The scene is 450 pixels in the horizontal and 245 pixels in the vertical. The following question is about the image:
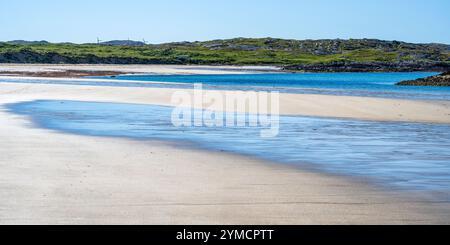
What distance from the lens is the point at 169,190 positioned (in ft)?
33.8

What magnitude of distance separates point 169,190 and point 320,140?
7.41 m

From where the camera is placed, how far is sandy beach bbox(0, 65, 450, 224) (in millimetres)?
8680

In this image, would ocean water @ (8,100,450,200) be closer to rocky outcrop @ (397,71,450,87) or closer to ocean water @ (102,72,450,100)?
ocean water @ (102,72,450,100)

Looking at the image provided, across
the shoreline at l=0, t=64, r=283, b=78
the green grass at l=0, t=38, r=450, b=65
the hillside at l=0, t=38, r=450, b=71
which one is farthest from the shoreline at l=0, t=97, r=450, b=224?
the green grass at l=0, t=38, r=450, b=65

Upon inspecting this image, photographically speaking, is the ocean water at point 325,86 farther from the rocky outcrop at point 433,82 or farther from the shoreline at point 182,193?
the shoreline at point 182,193

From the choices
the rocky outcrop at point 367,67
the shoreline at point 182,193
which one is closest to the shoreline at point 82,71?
the rocky outcrop at point 367,67

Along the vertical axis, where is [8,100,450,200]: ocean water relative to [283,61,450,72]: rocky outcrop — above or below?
above

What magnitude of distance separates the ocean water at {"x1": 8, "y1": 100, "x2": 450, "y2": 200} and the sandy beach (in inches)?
35.3

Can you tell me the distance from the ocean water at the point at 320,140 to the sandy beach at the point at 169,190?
90cm

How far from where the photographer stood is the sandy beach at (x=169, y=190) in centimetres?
868

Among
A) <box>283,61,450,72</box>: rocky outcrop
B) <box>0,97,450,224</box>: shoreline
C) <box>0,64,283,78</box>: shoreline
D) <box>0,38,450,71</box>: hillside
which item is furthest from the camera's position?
<box>0,38,450,71</box>: hillside

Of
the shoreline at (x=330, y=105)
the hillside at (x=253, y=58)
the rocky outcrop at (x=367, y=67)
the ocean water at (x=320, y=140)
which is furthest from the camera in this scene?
the hillside at (x=253, y=58)
